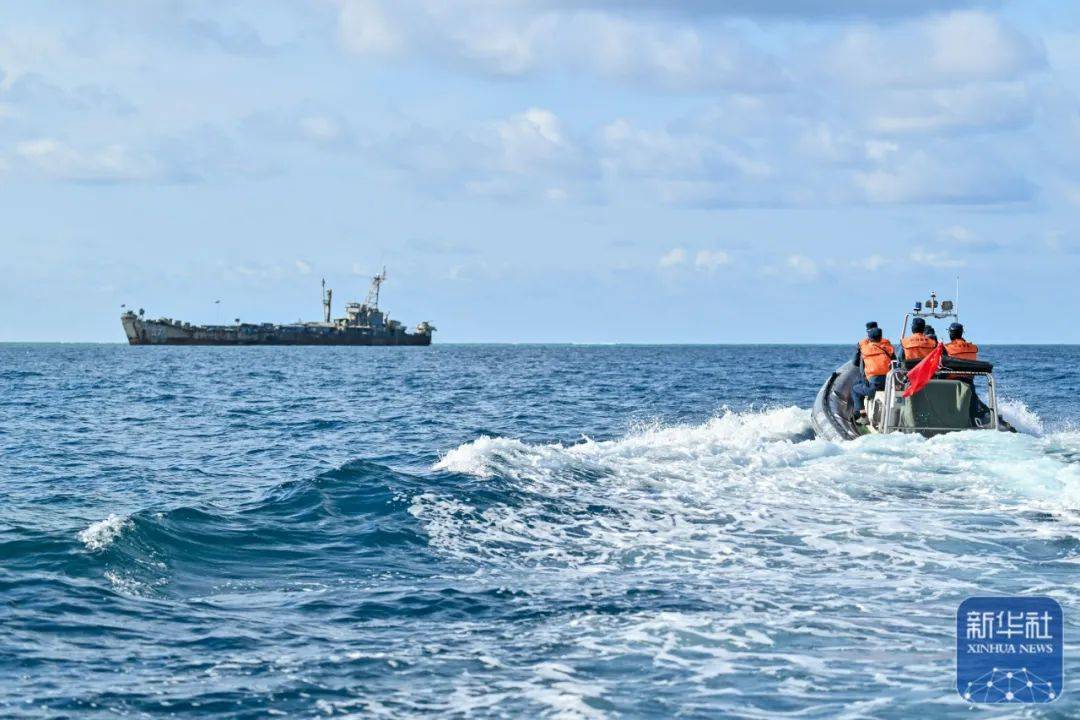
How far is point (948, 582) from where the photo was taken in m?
10.8

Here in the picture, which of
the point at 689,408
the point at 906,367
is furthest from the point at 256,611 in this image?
the point at 689,408

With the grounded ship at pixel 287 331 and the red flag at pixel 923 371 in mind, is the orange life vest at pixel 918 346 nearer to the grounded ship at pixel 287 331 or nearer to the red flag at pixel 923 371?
the red flag at pixel 923 371

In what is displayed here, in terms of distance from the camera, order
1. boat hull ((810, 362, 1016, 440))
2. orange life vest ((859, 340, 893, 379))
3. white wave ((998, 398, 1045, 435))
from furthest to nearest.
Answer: white wave ((998, 398, 1045, 435))
boat hull ((810, 362, 1016, 440))
orange life vest ((859, 340, 893, 379))

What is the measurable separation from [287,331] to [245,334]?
702cm

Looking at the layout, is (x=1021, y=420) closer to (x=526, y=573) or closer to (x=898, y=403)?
(x=898, y=403)

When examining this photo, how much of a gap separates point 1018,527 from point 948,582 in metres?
3.38

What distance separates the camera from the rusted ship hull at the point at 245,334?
177 metres

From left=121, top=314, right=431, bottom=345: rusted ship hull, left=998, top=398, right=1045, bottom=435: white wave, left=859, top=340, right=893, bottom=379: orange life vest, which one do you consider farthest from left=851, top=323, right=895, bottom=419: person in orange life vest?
left=121, top=314, right=431, bottom=345: rusted ship hull

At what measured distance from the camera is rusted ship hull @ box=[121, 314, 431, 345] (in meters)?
177

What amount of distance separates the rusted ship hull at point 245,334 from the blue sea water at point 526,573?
160624mm

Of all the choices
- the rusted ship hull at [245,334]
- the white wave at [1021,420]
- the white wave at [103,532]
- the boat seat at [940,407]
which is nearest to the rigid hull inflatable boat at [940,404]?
the boat seat at [940,407]

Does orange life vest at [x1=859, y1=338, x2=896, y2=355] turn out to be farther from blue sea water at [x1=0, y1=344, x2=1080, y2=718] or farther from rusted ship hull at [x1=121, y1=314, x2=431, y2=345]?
rusted ship hull at [x1=121, y1=314, x2=431, y2=345]

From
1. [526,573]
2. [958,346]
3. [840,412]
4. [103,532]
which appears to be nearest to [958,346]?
[958,346]

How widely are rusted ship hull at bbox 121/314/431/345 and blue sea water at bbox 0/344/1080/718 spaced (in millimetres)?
160624
